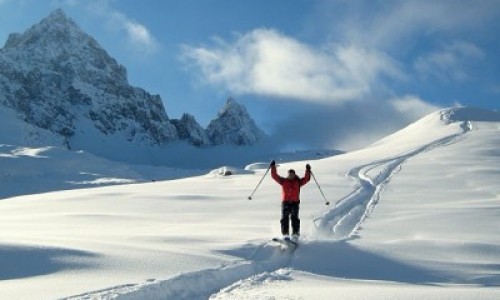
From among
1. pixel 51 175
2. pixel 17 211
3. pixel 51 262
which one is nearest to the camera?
pixel 51 262

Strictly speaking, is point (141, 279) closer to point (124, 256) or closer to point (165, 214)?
point (124, 256)

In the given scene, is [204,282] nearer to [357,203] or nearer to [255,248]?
[255,248]

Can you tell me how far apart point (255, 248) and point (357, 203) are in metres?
10.5

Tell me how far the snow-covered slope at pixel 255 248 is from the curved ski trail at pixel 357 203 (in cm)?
9

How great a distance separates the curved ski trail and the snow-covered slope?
9 centimetres

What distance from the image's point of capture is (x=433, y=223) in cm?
1569

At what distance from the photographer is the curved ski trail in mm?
15877

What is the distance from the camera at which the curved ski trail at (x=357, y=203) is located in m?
15.9

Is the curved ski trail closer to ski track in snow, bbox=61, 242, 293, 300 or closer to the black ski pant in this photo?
the black ski pant

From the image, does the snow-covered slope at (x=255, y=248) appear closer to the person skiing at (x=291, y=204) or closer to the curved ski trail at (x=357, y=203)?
the curved ski trail at (x=357, y=203)

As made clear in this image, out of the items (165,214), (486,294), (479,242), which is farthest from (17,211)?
(486,294)

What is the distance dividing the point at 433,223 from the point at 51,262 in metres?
10.1

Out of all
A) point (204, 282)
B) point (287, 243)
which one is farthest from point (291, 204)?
point (204, 282)

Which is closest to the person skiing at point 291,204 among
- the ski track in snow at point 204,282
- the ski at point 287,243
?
the ski at point 287,243
